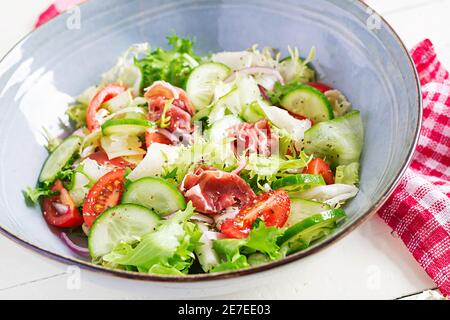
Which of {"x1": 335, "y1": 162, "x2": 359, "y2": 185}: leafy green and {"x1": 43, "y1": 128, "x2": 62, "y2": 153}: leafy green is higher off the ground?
{"x1": 43, "y1": 128, "x2": 62, "y2": 153}: leafy green

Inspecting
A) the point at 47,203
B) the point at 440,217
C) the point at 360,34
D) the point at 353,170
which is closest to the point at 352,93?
the point at 360,34

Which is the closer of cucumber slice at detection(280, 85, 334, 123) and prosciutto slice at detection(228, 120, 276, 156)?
prosciutto slice at detection(228, 120, 276, 156)

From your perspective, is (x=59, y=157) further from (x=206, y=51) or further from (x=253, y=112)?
(x=206, y=51)

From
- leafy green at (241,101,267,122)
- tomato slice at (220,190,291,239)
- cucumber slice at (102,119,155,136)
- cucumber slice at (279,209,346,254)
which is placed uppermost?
leafy green at (241,101,267,122)

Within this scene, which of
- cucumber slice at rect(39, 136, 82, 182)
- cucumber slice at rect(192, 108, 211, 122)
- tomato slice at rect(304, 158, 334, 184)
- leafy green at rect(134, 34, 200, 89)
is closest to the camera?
tomato slice at rect(304, 158, 334, 184)

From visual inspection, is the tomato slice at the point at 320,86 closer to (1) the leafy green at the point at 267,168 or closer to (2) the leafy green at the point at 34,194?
(1) the leafy green at the point at 267,168

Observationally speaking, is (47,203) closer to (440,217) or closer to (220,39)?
Answer: (220,39)

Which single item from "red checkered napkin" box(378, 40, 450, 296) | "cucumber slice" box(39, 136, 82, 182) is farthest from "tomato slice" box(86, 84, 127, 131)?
"red checkered napkin" box(378, 40, 450, 296)

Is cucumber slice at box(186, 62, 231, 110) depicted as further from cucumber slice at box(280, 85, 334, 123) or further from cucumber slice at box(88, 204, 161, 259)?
cucumber slice at box(88, 204, 161, 259)
